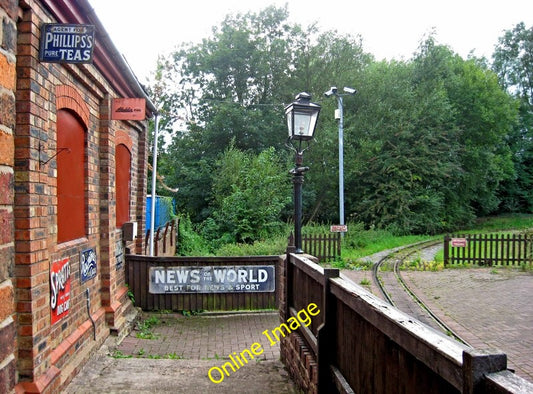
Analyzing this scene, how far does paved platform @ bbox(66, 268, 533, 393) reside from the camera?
16.5 feet

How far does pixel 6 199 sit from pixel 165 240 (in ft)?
37.7

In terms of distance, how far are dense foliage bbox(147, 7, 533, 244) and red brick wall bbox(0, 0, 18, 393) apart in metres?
22.8

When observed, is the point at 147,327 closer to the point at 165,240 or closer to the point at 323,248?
the point at 165,240

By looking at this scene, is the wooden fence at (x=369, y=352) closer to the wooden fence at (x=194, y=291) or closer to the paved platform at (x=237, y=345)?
the paved platform at (x=237, y=345)

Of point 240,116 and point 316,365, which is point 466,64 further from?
point 316,365

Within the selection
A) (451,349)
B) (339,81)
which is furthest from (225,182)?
(451,349)

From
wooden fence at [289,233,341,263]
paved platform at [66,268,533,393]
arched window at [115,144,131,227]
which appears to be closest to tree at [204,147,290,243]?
wooden fence at [289,233,341,263]

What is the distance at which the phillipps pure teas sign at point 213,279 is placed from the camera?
8.72m

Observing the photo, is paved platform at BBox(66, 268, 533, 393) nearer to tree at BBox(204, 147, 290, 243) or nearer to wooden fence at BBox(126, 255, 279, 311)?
wooden fence at BBox(126, 255, 279, 311)

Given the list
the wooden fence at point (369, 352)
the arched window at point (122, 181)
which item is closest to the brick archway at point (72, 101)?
the arched window at point (122, 181)

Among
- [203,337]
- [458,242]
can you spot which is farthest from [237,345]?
[458,242]

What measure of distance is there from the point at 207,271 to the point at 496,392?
7555 millimetres

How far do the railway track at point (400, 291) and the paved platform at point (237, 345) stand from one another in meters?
0.20

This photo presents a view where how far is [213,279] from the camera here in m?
8.81
